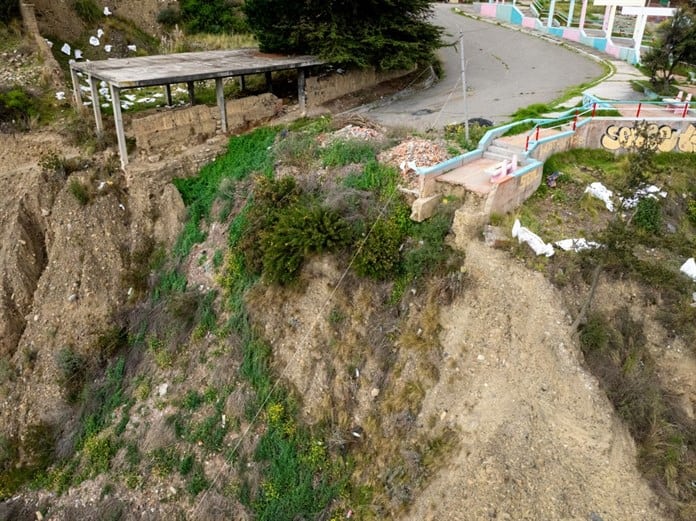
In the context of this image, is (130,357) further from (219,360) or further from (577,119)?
(577,119)

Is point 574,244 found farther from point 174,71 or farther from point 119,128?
point 119,128

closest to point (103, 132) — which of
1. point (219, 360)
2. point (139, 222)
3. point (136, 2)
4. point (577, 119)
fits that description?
point (139, 222)

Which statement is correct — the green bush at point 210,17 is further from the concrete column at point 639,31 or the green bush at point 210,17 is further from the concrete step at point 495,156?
the concrete column at point 639,31

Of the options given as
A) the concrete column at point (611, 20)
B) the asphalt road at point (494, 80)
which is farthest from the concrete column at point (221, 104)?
the concrete column at point (611, 20)

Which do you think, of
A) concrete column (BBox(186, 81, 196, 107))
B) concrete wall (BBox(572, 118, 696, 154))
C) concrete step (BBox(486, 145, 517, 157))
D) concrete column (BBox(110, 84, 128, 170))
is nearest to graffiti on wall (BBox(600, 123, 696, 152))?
concrete wall (BBox(572, 118, 696, 154))

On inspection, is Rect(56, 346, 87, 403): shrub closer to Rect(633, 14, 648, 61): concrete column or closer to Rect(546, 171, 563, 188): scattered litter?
Rect(546, 171, 563, 188): scattered litter

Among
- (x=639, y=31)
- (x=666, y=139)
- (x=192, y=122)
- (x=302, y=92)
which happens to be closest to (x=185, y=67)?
(x=192, y=122)
